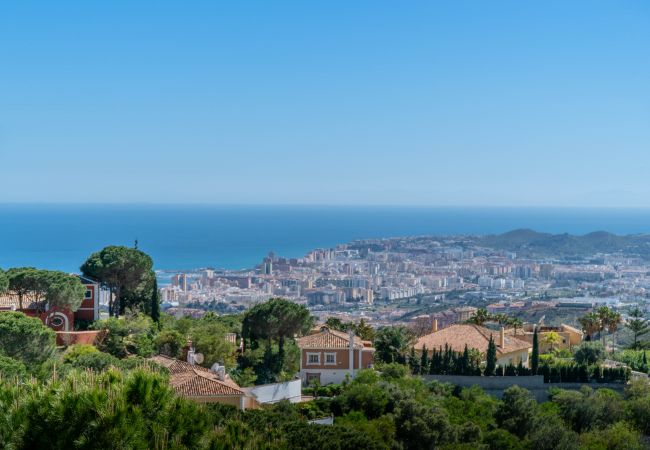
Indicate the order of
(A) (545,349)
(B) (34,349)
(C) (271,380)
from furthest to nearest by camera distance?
(A) (545,349) → (C) (271,380) → (B) (34,349)

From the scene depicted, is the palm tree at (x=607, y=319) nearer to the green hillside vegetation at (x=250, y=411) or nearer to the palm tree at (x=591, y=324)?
the palm tree at (x=591, y=324)

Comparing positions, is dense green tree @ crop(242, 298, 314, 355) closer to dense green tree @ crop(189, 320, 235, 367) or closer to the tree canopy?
dense green tree @ crop(189, 320, 235, 367)

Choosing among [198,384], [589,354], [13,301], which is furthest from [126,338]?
Result: [589,354]

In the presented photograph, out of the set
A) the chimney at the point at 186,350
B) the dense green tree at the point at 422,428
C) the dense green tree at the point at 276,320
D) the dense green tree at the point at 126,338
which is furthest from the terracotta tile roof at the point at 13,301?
the dense green tree at the point at 422,428

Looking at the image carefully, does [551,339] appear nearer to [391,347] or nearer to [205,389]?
[391,347]

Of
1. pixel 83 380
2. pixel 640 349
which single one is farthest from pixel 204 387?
pixel 640 349

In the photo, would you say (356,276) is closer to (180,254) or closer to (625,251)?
(180,254)

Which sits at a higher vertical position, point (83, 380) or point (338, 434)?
point (83, 380)
